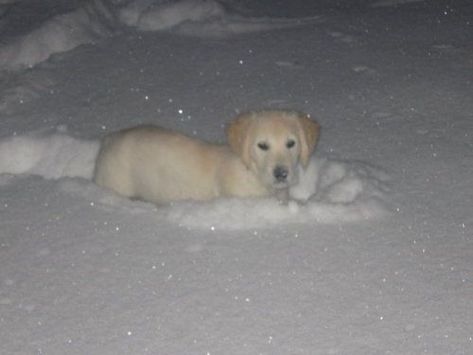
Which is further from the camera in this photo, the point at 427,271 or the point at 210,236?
the point at 210,236

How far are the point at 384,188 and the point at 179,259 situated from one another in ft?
4.19

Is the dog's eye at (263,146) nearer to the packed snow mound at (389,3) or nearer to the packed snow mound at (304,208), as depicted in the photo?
the packed snow mound at (304,208)

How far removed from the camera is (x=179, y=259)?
336 centimetres

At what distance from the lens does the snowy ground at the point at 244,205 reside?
2.86 m

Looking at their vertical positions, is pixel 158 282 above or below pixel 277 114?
below

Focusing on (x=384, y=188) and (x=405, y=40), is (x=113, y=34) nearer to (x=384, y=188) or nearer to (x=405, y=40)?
(x=405, y=40)

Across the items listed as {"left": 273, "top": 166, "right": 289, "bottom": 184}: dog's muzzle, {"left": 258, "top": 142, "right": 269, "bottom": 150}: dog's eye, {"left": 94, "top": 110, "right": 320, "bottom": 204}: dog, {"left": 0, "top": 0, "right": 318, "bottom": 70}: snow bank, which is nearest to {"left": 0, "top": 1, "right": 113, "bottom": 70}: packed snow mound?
{"left": 0, "top": 0, "right": 318, "bottom": 70}: snow bank

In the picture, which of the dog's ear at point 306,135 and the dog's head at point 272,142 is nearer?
the dog's head at point 272,142

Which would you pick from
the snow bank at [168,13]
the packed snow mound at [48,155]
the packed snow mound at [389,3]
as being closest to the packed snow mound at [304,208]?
the packed snow mound at [48,155]

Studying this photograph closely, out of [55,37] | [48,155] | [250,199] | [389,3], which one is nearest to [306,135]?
[250,199]

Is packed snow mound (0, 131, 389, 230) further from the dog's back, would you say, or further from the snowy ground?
the dog's back

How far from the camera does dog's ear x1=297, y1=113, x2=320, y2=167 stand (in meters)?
3.90

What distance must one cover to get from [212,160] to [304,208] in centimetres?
66

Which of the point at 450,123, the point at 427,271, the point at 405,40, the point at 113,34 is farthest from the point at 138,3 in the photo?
the point at 427,271
